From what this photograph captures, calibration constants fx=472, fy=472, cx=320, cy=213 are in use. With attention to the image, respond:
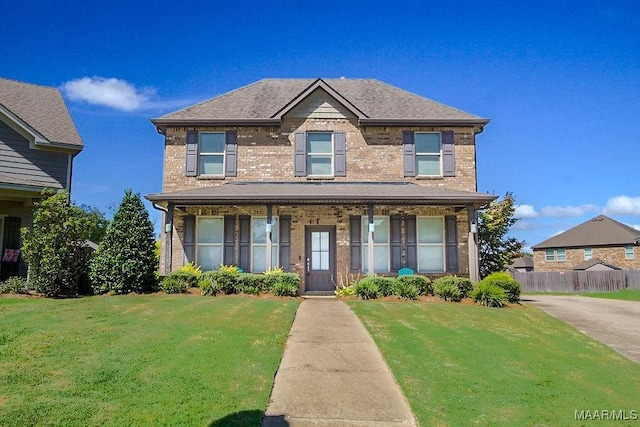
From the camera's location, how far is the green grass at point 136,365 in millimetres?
5113

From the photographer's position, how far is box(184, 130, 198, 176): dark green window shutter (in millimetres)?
17219

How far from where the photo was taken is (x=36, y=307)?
1095cm

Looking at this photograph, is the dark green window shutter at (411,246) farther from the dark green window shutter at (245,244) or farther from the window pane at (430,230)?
the dark green window shutter at (245,244)

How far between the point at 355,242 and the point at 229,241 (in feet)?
14.5

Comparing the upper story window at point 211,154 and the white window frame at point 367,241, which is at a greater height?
the upper story window at point 211,154

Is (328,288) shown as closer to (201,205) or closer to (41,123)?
(201,205)

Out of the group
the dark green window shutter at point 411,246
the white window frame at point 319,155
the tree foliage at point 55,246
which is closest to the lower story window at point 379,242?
the dark green window shutter at point 411,246

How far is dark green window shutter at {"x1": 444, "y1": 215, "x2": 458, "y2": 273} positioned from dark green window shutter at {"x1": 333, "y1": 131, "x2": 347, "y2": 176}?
409 centimetres

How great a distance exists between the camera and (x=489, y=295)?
13352 mm

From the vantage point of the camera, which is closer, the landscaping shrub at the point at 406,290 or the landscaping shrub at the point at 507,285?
the landscaping shrub at the point at 406,290

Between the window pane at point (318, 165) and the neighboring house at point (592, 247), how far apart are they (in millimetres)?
29993

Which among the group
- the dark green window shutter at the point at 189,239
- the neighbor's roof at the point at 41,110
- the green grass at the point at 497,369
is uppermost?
the neighbor's roof at the point at 41,110

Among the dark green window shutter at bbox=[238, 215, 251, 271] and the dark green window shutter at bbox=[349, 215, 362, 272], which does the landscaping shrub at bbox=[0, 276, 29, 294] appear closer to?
the dark green window shutter at bbox=[238, 215, 251, 271]

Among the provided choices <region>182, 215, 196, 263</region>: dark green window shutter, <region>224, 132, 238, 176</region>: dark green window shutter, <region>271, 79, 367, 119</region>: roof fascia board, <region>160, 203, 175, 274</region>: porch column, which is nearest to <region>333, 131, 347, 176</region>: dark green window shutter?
<region>271, 79, 367, 119</region>: roof fascia board
